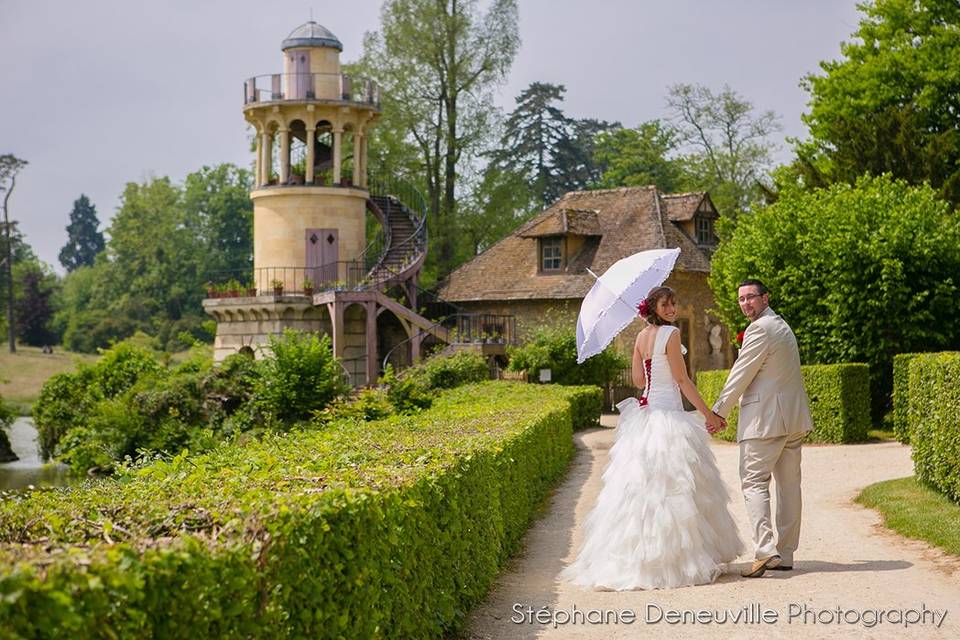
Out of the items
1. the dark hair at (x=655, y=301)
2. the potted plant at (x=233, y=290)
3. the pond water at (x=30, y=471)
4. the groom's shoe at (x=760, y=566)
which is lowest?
the pond water at (x=30, y=471)

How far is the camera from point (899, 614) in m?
7.42

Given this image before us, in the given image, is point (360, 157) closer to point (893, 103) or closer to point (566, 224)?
point (566, 224)

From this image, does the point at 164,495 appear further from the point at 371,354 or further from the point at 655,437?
the point at 371,354

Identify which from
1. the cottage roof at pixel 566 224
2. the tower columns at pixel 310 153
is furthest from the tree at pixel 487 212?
the cottage roof at pixel 566 224

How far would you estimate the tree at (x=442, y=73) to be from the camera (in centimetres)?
4788

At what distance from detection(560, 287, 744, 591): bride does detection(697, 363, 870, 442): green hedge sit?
1283 centimetres

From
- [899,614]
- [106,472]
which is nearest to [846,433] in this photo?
[899,614]

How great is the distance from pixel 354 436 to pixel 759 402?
379 centimetres

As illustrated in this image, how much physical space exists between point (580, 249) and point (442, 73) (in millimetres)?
10968

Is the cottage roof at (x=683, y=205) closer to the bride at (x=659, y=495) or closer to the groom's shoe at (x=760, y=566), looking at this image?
the bride at (x=659, y=495)

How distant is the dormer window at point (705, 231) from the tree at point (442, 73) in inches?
418

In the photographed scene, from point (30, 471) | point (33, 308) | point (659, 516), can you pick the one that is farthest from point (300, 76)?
point (33, 308)

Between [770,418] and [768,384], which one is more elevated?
[768,384]

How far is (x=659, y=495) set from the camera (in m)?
8.62
